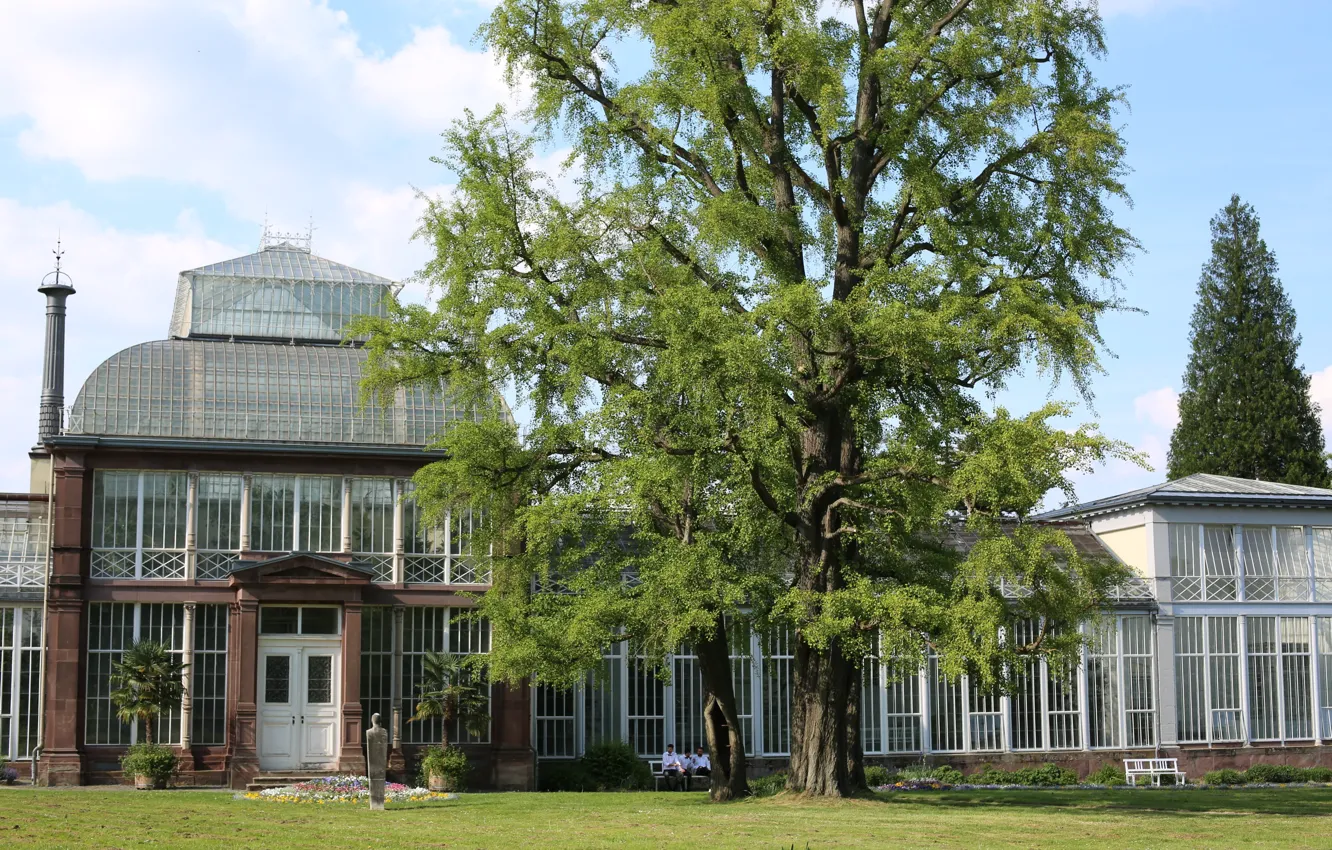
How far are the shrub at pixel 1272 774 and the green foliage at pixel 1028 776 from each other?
13.2 ft

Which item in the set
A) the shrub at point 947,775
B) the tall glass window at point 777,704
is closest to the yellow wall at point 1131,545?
the shrub at point 947,775

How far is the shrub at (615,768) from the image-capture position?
1137 inches

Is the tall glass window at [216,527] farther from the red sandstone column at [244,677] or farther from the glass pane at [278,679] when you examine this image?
the glass pane at [278,679]

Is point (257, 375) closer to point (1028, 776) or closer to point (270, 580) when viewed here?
point (270, 580)

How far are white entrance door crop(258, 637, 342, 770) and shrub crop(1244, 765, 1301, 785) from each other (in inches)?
781

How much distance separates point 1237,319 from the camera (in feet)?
171

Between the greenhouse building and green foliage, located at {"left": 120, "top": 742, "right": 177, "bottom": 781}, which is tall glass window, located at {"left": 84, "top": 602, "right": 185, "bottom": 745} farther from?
green foliage, located at {"left": 120, "top": 742, "right": 177, "bottom": 781}

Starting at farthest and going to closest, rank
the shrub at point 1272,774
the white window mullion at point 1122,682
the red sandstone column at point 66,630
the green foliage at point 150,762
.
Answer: the white window mullion at point 1122,682 < the shrub at point 1272,774 < the red sandstone column at point 66,630 < the green foliage at point 150,762

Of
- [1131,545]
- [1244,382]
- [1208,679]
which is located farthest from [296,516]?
[1244,382]

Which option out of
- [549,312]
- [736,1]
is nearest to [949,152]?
[736,1]

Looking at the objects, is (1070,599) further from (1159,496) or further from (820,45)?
(1159,496)

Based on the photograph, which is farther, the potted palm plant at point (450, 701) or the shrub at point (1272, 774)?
the shrub at point (1272, 774)

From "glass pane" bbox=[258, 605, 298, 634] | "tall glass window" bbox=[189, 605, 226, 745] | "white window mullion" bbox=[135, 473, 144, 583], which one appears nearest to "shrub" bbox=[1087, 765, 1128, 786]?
"glass pane" bbox=[258, 605, 298, 634]

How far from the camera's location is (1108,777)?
3250 cm
